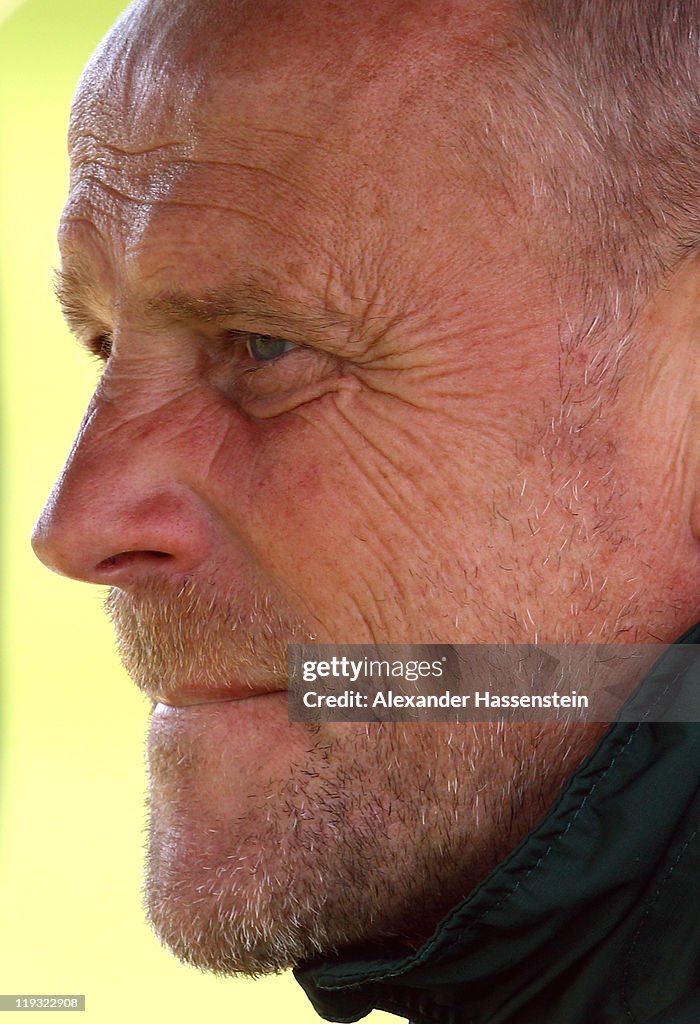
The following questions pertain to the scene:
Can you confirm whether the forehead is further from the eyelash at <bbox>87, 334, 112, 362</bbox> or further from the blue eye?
the eyelash at <bbox>87, 334, 112, 362</bbox>

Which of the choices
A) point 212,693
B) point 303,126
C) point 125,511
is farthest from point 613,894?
point 303,126

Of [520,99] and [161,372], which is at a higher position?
[520,99]

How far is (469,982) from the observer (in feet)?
2.58

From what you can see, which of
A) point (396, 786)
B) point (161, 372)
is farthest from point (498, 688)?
point (161, 372)

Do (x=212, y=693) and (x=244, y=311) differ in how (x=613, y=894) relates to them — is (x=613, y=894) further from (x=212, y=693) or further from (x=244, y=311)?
(x=244, y=311)

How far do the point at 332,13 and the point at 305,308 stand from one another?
214mm

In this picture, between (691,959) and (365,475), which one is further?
(365,475)

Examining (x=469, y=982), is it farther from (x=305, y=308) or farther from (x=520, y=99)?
(x=520, y=99)

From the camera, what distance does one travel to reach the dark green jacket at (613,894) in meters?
0.73

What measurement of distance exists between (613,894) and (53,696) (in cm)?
225

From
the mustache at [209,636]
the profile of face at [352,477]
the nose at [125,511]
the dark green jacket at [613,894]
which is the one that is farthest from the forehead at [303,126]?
the dark green jacket at [613,894]

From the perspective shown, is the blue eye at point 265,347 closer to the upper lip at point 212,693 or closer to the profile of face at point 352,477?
the profile of face at point 352,477

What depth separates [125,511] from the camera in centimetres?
85

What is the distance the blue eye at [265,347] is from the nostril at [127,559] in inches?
6.3
